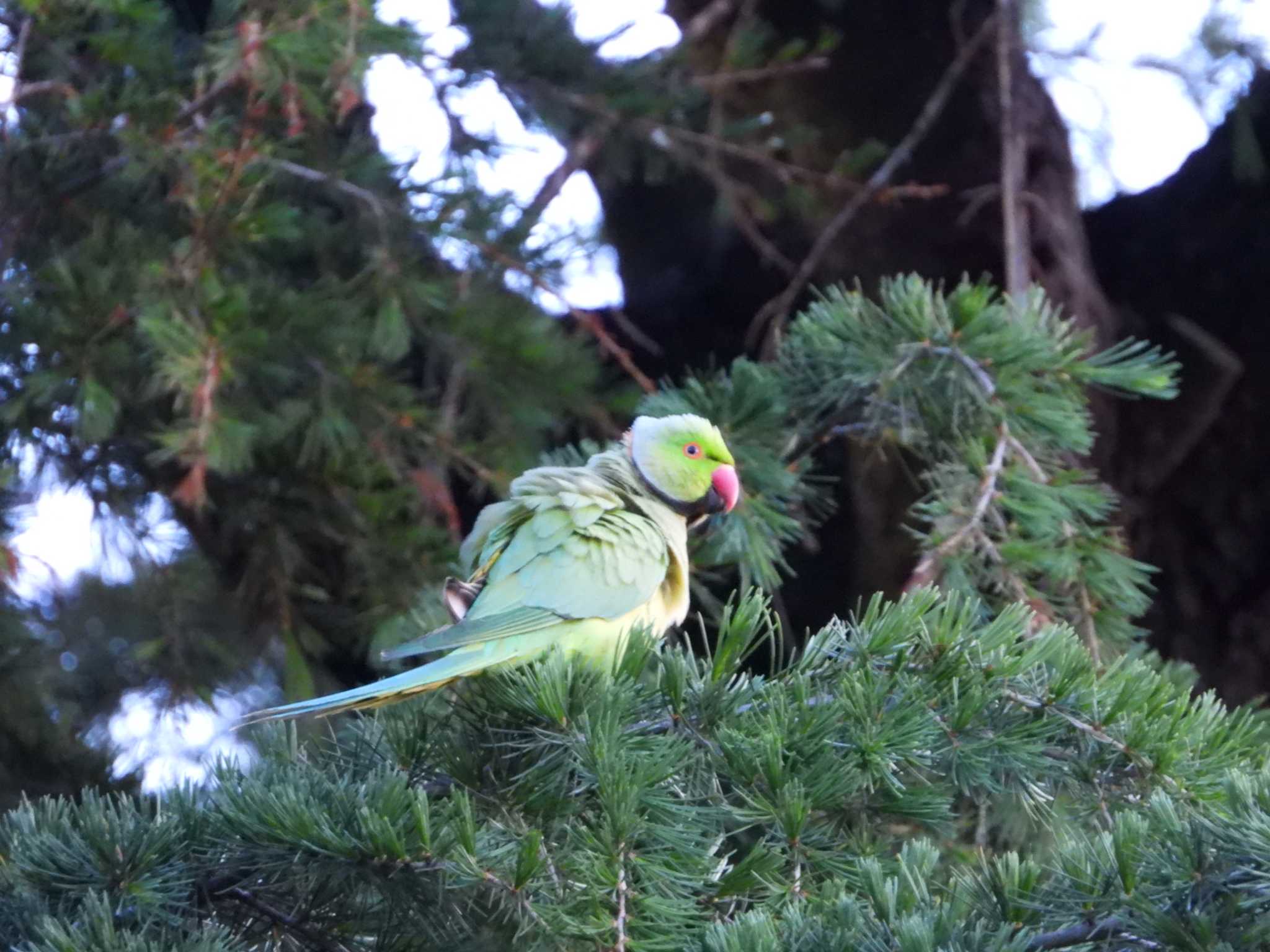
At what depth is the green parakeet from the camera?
1.50 m

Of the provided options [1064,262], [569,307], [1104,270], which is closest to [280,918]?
[569,307]

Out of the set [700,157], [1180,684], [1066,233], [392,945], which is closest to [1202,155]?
[1066,233]

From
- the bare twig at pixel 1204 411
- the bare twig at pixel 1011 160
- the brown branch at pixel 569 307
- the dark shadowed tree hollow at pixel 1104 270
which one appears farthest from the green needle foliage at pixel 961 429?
the bare twig at pixel 1204 411

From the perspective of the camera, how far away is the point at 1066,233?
305 centimetres

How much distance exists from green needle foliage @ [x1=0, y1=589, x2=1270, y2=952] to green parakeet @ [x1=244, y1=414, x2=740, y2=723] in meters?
0.15

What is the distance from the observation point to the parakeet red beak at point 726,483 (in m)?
1.90

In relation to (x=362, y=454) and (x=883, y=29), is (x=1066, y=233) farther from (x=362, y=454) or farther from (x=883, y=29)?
(x=362, y=454)

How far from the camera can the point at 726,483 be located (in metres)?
1.90

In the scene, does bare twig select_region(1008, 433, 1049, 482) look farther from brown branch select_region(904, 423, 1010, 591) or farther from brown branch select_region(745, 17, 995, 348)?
brown branch select_region(745, 17, 995, 348)

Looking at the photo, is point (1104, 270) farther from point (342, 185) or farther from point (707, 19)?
point (342, 185)

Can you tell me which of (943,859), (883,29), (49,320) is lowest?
(943,859)

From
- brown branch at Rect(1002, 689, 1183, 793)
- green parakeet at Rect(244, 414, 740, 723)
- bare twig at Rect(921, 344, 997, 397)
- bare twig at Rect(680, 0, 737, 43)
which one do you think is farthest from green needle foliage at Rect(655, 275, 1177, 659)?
bare twig at Rect(680, 0, 737, 43)

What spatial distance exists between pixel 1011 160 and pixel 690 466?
4.80 feet

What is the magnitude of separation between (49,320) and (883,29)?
7.41 feet
